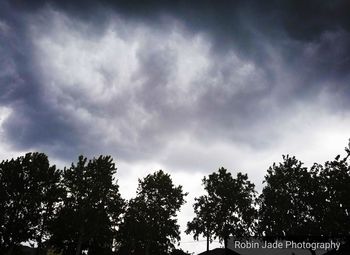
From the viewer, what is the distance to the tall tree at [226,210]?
44.4 meters

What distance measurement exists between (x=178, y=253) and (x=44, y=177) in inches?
1061

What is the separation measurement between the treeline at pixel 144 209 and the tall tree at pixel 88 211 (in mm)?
138

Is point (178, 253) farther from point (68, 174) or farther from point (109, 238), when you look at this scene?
point (68, 174)

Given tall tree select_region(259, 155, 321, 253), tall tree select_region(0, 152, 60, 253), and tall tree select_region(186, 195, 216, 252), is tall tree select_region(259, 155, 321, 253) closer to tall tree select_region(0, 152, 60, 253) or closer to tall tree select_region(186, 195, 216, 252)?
tall tree select_region(186, 195, 216, 252)

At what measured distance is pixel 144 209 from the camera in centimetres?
4859

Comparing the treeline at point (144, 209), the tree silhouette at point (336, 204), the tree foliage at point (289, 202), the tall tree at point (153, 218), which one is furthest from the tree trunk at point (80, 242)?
the tree silhouette at point (336, 204)

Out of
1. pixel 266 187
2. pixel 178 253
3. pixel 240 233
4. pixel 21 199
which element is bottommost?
pixel 178 253

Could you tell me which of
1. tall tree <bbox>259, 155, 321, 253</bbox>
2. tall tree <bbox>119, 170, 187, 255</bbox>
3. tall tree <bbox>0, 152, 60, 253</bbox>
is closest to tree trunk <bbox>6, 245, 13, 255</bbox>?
tall tree <bbox>0, 152, 60, 253</bbox>

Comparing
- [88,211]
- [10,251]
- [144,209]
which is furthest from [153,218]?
[10,251]

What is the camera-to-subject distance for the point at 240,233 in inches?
1737

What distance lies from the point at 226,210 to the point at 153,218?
509 inches

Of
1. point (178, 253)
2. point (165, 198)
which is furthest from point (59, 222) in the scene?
point (178, 253)

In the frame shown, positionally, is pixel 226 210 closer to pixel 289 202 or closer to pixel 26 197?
pixel 289 202

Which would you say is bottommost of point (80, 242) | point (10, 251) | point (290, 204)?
point (10, 251)
